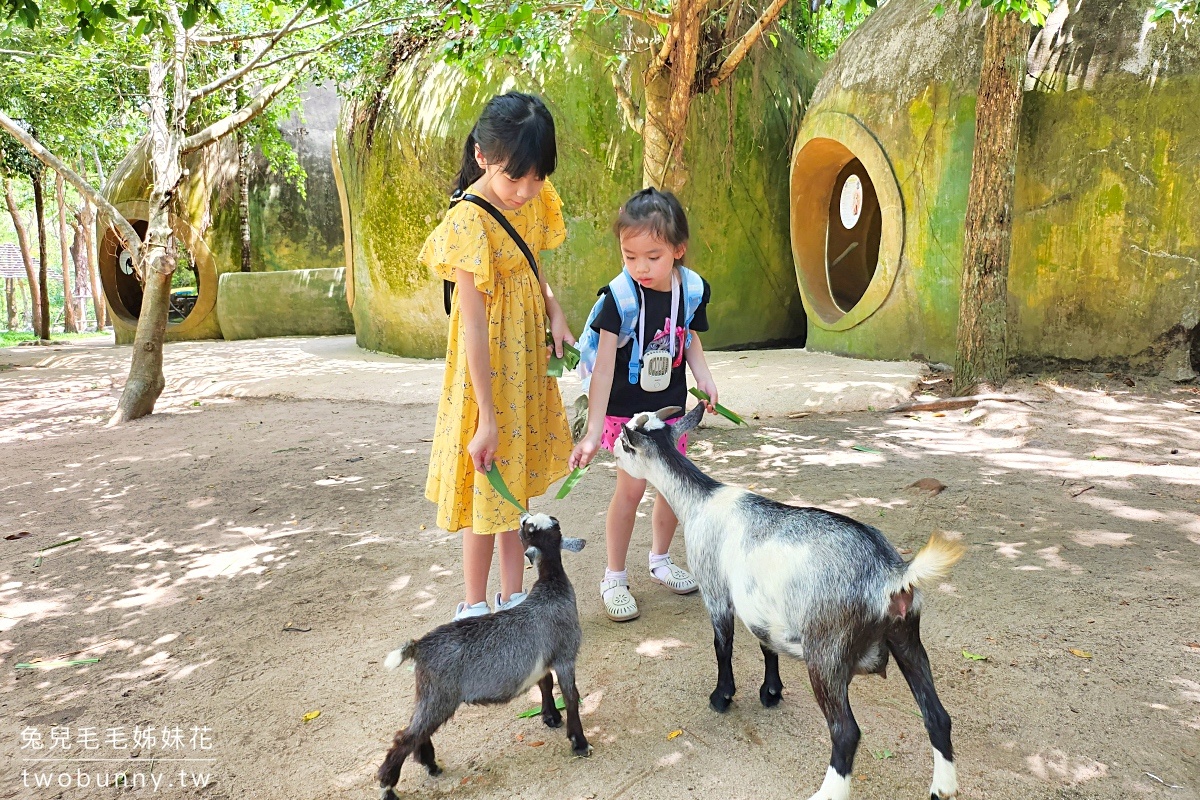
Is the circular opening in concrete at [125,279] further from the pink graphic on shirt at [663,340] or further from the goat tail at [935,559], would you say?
the goat tail at [935,559]

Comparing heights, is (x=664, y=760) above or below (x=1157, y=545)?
below

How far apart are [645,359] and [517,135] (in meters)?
0.89

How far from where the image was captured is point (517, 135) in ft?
7.39

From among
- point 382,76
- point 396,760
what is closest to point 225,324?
point 382,76

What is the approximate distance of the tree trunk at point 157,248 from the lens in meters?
7.07

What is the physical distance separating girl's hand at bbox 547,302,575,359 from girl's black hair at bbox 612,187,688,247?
1.12 ft

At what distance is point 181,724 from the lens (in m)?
2.36

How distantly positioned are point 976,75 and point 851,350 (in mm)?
2657

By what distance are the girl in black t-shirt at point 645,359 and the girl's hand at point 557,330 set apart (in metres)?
0.12

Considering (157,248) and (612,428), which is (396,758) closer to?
(612,428)

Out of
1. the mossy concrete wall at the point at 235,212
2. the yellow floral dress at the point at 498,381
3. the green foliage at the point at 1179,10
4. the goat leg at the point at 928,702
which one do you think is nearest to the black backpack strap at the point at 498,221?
the yellow floral dress at the point at 498,381

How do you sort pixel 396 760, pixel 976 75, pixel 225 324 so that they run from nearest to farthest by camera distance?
pixel 396 760, pixel 976 75, pixel 225 324

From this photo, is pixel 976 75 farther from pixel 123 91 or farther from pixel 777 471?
pixel 123 91

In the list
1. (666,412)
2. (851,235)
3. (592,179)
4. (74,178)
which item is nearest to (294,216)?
(74,178)
